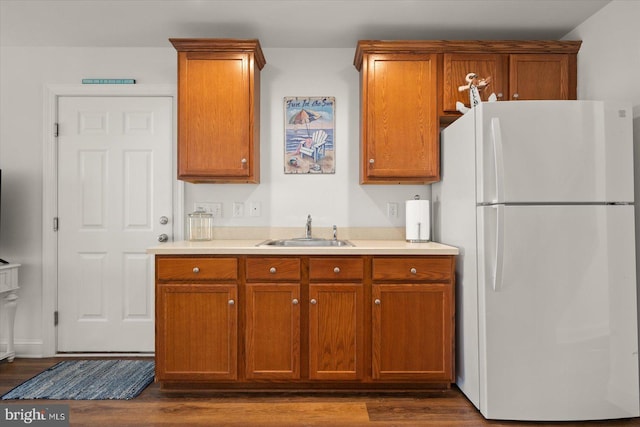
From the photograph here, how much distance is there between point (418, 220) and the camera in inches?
113

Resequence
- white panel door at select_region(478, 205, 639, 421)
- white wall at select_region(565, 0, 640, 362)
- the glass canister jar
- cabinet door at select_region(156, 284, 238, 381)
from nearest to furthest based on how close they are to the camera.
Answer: white panel door at select_region(478, 205, 639, 421)
white wall at select_region(565, 0, 640, 362)
cabinet door at select_region(156, 284, 238, 381)
the glass canister jar

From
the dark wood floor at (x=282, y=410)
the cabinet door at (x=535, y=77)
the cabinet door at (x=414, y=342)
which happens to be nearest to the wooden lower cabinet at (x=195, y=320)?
the dark wood floor at (x=282, y=410)

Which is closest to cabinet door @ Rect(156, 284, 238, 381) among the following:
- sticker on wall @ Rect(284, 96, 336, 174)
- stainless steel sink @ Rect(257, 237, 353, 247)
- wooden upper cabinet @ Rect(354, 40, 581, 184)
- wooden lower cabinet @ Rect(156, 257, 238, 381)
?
wooden lower cabinet @ Rect(156, 257, 238, 381)

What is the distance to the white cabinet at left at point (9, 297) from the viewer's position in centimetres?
294

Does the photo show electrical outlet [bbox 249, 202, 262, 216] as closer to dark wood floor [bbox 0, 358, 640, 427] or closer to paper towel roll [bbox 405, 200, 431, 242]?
paper towel roll [bbox 405, 200, 431, 242]

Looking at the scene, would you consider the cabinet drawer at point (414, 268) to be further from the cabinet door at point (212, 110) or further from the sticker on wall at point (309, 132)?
the cabinet door at point (212, 110)

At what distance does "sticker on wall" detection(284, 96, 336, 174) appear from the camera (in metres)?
3.17

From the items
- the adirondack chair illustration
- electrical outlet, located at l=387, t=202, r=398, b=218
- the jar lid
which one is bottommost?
the jar lid

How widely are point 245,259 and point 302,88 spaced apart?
1434mm

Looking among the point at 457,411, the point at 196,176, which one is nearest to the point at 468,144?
the point at 457,411

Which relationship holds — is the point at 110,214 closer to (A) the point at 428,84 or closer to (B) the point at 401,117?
(B) the point at 401,117

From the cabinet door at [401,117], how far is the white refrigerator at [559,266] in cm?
69

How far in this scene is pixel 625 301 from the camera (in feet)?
7.02

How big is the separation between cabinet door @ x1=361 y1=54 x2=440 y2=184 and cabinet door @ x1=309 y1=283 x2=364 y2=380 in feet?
2.78
